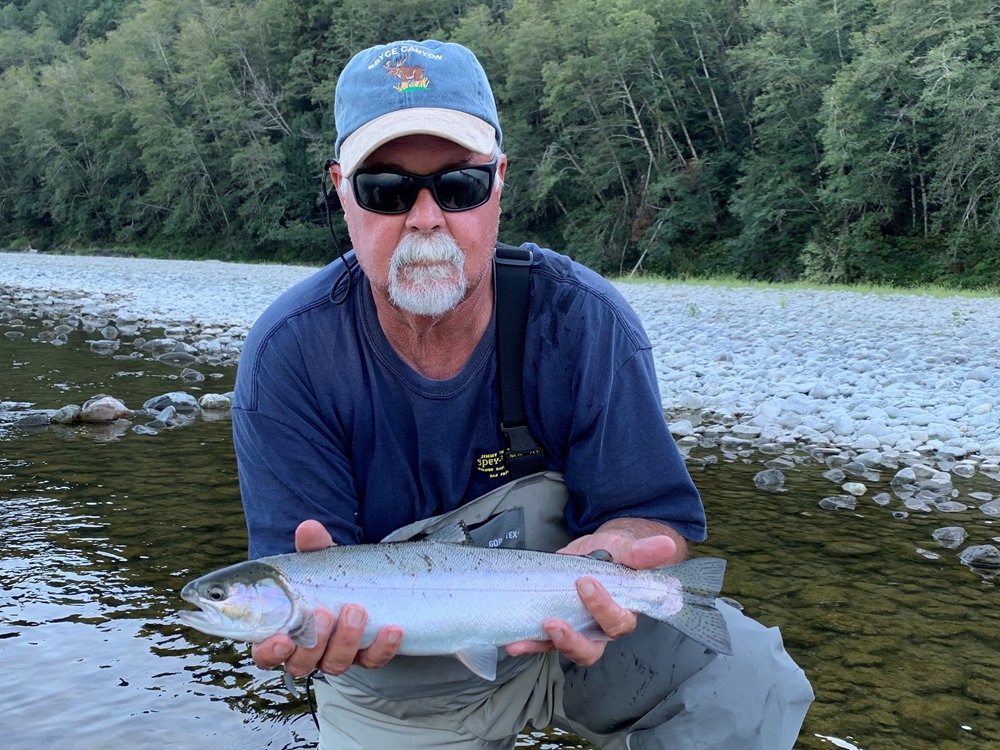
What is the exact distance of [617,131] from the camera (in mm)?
43906

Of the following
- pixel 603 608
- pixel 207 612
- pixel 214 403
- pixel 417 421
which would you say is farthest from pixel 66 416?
pixel 603 608

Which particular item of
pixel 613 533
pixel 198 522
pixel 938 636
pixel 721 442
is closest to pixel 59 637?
pixel 198 522

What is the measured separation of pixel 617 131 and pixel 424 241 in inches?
1690

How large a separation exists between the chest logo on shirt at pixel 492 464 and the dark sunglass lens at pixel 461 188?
0.77 meters

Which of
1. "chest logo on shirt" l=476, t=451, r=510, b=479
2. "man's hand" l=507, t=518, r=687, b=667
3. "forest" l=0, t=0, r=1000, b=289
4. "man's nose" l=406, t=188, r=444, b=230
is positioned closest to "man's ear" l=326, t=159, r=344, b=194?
"man's nose" l=406, t=188, r=444, b=230

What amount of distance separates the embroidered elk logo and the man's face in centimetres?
16

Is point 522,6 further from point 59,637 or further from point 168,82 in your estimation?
point 59,637

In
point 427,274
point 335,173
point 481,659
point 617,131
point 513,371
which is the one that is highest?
point 617,131

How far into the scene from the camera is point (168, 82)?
66.7m

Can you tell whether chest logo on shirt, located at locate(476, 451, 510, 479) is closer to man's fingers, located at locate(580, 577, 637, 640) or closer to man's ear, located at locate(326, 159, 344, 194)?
man's fingers, located at locate(580, 577, 637, 640)

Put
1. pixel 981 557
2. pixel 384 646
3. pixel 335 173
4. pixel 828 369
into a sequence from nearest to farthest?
pixel 384 646
pixel 335 173
pixel 981 557
pixel 828 369

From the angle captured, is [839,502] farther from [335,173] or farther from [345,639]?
[345,639]

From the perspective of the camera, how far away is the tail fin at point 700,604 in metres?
2.55

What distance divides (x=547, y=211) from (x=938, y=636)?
45513mm
